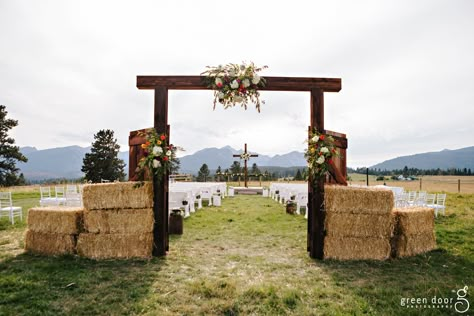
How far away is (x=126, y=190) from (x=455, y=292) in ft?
17.8

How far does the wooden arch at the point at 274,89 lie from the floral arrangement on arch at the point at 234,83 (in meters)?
0.22

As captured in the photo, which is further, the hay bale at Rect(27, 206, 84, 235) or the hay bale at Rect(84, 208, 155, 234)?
the hay bale at Rect(27, 206, 84, 235)

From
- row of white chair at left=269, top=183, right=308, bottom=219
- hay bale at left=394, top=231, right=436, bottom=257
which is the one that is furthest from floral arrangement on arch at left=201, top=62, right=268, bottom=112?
row of white chair at left=269, top=183, right=308, bottom=219

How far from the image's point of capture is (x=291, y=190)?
1343cm

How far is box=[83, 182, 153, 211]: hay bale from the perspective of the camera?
5.42m

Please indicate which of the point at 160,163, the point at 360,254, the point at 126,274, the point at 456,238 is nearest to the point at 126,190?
the point at 160,163

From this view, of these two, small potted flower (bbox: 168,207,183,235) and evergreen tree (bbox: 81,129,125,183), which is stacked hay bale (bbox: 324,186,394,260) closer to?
small potted flower (bbox: 168,207,183,235)

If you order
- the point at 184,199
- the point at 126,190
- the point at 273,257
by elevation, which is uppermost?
the point at 126,190

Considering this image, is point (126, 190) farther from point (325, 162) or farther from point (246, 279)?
point (325, 162)

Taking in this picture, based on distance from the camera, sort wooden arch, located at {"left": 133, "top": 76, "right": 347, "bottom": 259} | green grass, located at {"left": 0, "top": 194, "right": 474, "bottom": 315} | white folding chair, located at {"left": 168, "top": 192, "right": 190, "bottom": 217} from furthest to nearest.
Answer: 1. white folding chair, located at {"left": 168, "top": 192, "right": 190, "bottom": 217}
2. wooden arch, located at {"left": 133, "top": 76, "right": 347, "bottom": 259}
3. green grass, located at {"left": 0, "top": 194, "right": 474, "bottom": 315}

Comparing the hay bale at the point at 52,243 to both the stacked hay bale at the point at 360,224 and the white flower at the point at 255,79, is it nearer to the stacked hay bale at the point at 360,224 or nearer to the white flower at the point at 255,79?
the white flower at the point at 255,79

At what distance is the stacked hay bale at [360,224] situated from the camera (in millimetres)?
5457

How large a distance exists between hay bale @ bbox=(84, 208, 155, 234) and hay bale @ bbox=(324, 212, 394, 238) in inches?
149

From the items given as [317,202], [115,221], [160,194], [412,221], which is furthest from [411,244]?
[115,221]
